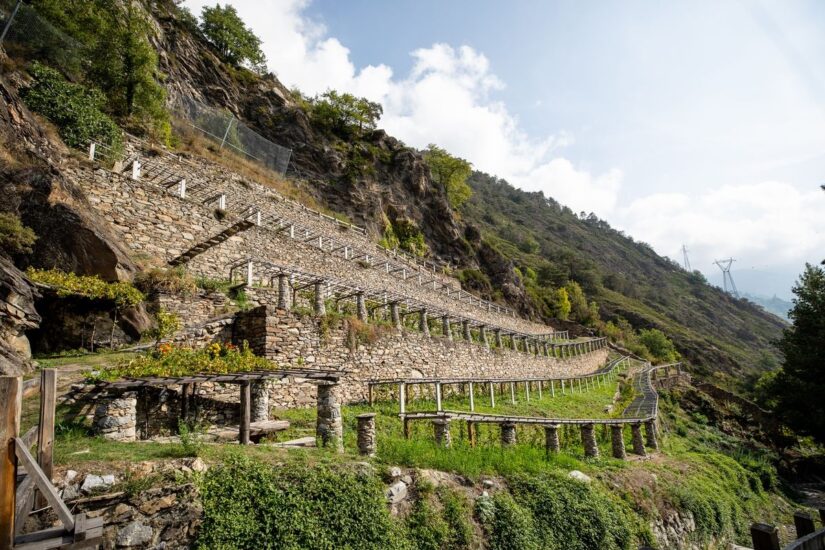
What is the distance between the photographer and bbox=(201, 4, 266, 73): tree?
4025cm

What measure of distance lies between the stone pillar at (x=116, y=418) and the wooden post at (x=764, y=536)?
26.6 feet

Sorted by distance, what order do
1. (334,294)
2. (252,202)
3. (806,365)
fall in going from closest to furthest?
(334,294) < (806,365) < (252,202)

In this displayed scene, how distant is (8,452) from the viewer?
290 cm

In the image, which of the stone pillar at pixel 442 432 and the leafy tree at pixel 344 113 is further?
the leafy tree at pixel 344 113

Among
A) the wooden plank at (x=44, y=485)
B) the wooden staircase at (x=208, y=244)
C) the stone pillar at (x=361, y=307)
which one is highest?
the wooden staircase at (x=208, y=244)

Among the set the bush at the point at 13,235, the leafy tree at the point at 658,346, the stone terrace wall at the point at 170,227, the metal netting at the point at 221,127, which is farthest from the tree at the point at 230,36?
the leafy tree at the point at 658,346

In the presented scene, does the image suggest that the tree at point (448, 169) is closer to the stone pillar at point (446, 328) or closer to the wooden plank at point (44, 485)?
the stone pillar at point (446, 328)

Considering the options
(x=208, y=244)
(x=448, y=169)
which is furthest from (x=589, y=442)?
(x=448, y=169)

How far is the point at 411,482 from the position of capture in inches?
270

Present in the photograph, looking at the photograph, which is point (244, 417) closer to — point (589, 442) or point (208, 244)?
point (589, 442)

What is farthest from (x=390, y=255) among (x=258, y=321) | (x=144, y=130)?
(x=258, y=321)

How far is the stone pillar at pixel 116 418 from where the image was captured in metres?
6.41

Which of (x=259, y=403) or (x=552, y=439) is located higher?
(x=259, y=403)

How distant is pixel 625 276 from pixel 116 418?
132 m
